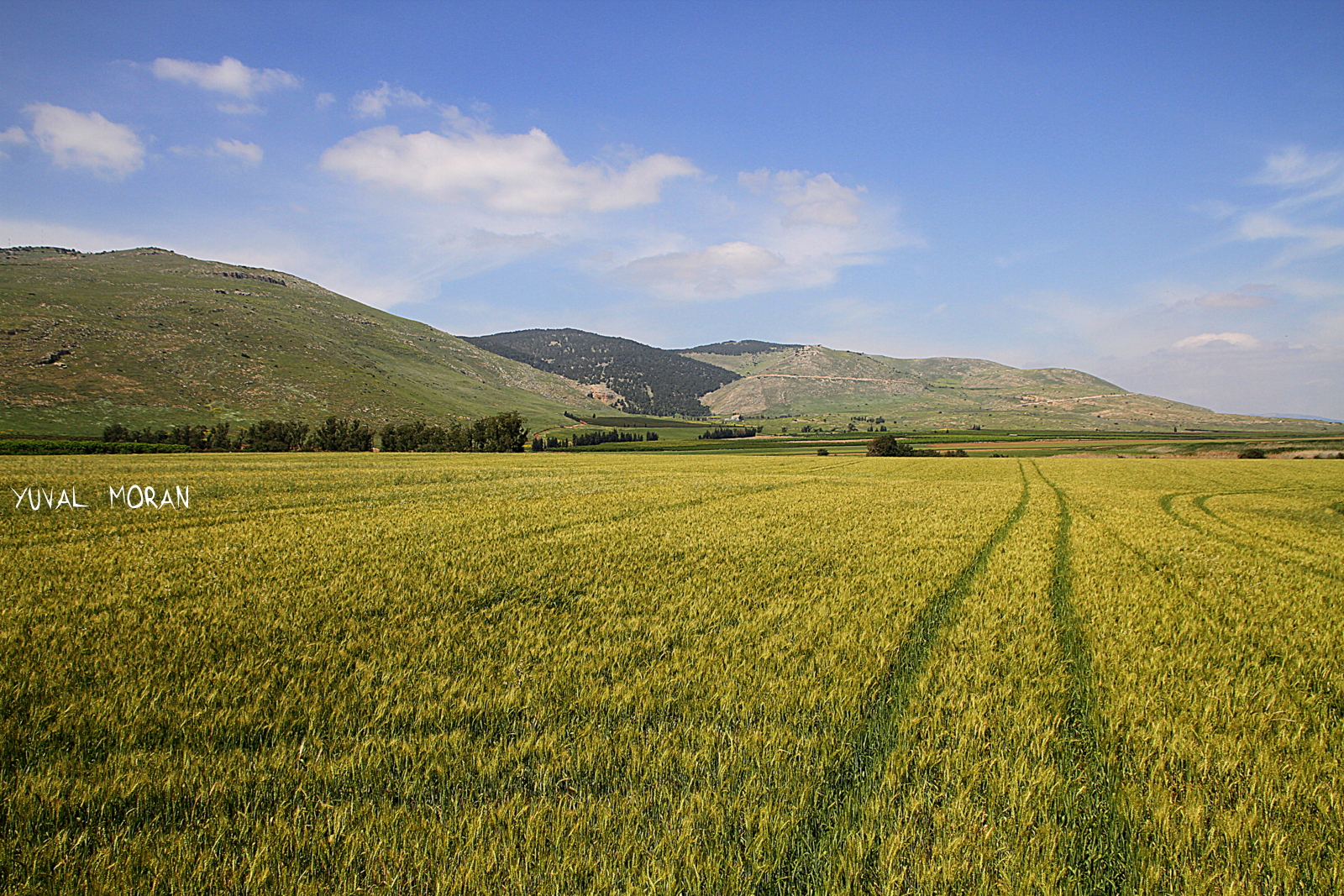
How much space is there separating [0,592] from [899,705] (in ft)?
34.7

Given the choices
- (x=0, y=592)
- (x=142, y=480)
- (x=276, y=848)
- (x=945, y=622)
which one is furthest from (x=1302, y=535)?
(x=142, y=480)

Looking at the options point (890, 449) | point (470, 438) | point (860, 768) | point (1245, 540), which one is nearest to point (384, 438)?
point (470, 438)

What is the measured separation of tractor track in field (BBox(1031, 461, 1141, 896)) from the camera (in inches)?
128

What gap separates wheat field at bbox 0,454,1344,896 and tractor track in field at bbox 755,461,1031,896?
3cm

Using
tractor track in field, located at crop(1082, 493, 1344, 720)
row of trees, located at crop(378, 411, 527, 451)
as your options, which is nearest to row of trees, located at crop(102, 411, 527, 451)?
row of trees, located at crop(378, 411, 527, 451)

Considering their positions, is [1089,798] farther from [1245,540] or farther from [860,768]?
[1245,540]

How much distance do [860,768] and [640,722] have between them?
70.9 inches

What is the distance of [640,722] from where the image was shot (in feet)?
15.4

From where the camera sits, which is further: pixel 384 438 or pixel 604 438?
pixel 604 438

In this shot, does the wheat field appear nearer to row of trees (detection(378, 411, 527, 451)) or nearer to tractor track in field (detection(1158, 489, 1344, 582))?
tractor track in field (detection(1158, 489, 1344, 582))

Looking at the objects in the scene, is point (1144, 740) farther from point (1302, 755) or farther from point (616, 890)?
point (616, 890)

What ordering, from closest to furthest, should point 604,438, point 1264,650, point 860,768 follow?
1. point 860,768
2. point 1264,650
3. point 604,438

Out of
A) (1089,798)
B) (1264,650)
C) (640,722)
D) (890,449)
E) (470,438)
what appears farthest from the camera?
(470,438)

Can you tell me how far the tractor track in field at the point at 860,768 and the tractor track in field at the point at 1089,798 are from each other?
1.21 metres
